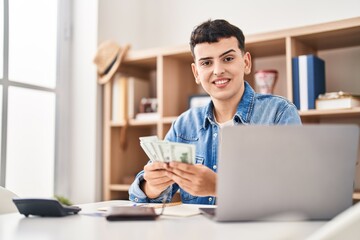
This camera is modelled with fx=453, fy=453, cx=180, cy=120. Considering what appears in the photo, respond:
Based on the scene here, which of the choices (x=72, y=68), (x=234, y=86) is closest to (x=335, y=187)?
(x=234, y=86)

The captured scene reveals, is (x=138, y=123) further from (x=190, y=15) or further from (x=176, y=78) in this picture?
(x=190, y=15)

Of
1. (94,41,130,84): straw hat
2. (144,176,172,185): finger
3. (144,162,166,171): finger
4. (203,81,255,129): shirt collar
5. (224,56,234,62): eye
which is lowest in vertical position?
(144,176,172,185): finger

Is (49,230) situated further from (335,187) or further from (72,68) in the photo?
(72,68)

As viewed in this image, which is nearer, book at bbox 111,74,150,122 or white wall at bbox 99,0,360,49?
white wall at bbox 99,0,360,49

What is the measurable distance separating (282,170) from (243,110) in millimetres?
794

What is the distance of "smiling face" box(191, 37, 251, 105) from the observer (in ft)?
5.70

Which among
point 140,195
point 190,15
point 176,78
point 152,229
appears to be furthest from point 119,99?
point 152,229

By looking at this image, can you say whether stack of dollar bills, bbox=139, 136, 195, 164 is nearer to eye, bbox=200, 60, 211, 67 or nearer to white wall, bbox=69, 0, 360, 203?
eye, bbox=200, 60, 211, 67

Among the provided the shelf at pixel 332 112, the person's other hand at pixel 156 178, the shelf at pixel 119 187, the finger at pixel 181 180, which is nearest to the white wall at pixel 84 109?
the shelf at pixel 119 187

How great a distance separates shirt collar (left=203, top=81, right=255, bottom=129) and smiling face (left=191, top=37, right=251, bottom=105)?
0.03 meters

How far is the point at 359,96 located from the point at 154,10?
166 centimetres

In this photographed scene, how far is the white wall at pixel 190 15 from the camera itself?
8.92 ft

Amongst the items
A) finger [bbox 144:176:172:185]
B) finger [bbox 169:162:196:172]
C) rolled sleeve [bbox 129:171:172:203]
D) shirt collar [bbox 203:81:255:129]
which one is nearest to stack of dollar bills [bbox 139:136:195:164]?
finger [bbox 169:162:196:172]

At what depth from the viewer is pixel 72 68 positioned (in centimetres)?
321
